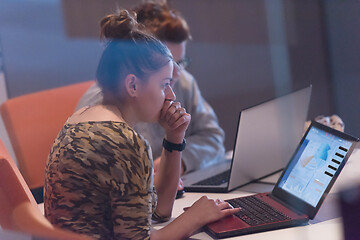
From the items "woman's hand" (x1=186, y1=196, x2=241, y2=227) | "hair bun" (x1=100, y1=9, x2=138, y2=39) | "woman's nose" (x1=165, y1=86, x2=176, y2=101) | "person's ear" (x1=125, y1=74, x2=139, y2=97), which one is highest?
"hair bun" (x1=100, y1=9, x2=138, y2=39)

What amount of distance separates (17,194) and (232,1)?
245cm

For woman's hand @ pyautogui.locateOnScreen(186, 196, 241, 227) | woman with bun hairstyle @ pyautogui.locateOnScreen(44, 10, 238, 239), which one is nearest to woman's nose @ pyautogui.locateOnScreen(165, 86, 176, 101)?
woman with bun hairstyle @ pyautogui.locateOnScreen(44, 10, 238, 239)

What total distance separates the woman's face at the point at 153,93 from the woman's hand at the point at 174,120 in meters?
0.10

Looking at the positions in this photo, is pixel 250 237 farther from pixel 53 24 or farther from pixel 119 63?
pixel 53 24

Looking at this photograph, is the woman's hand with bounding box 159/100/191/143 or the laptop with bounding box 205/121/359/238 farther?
the woman's hand with bounding box 159/100/191/143

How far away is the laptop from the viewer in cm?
115

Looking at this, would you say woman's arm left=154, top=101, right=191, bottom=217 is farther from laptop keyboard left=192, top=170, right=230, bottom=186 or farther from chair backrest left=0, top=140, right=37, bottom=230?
chair backrest left=0, top=140, right=37, bottom=230

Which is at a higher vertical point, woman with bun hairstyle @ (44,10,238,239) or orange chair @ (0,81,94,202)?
woman with bun hairstyle @ (44,10,238,239)

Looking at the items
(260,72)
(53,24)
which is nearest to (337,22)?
(260,72)

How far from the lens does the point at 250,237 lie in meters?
1.10

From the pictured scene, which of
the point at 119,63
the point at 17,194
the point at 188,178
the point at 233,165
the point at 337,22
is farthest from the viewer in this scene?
the point at 337,22

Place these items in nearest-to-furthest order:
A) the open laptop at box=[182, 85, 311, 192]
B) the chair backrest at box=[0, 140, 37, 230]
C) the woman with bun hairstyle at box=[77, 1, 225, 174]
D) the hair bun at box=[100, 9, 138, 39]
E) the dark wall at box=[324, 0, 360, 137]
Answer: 1. the chair backrest at box=[0, 140, 37, 230]
2. the hair bun at box=[100, 9, 138, 39]
3. the open laptop at box=[182, 85, 311, 192]
4. the woman with bun hairstyle at box=[77, 1, 225, 174]
5. the dark wall at box=[324, 0, 360, 137]

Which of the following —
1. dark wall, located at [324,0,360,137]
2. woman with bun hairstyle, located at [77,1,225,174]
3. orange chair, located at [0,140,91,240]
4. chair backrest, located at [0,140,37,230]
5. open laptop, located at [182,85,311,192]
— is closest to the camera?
orange chair, located at [0,140,91,240]

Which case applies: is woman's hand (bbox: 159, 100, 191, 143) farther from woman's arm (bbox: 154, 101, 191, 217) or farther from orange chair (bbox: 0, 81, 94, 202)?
orange chair (bbox: 0, 81, 94, 202)
